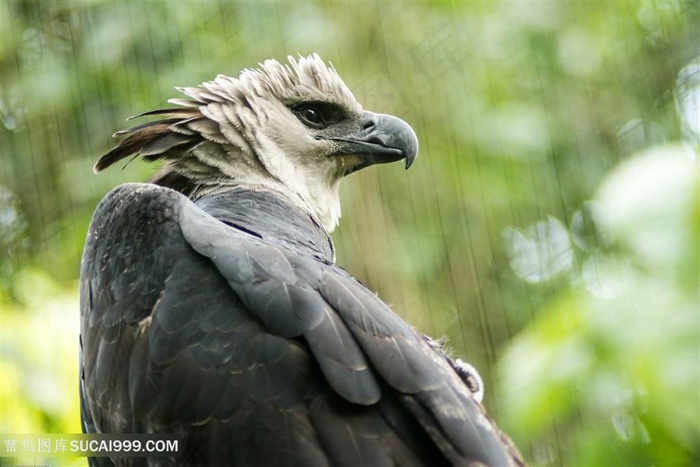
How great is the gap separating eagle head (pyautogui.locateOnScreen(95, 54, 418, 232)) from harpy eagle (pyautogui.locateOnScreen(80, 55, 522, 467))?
0.32 m

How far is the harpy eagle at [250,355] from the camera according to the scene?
2.20 metres

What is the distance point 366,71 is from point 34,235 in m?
2.22

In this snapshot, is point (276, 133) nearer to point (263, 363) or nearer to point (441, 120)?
point (263, 363)

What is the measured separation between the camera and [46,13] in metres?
6.08

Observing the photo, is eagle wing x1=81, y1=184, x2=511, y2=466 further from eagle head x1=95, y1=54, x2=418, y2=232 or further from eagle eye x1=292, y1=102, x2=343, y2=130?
eagle eye x1=292, y1=102, x2=343, y2=130

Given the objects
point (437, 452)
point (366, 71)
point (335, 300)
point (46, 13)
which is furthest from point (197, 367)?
point (46, 13)

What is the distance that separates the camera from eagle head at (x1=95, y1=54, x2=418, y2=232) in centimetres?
330

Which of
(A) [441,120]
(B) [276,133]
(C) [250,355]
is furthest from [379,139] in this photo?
(A) [441,120]

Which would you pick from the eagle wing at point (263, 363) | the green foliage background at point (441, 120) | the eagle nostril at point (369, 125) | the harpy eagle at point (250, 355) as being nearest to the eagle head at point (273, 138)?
the eagle nostril at point (369, 125)

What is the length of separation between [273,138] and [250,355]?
1.35 m

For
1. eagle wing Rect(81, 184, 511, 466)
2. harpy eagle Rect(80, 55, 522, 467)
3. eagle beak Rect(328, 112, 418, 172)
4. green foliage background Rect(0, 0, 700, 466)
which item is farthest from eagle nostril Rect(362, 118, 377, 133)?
green foliage background Rect(0, 0, 700, 466)

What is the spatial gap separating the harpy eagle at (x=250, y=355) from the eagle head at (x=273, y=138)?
0.32m

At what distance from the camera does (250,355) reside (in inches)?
89.9

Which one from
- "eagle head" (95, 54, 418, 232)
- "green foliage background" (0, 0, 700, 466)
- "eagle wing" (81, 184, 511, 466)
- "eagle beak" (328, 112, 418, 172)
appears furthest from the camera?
"green foliage background" (0, 0, 700, 466)
